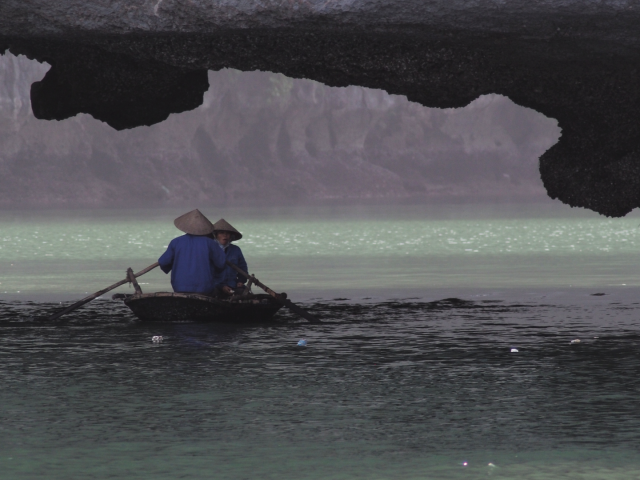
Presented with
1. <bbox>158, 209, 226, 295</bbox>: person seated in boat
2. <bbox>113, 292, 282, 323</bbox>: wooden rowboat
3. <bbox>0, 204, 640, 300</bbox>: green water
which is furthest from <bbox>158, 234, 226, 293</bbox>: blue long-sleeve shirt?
<bbox>0, 204, 640, 300</bbox>: green water

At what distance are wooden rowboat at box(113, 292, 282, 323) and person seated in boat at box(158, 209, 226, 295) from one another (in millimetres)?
292

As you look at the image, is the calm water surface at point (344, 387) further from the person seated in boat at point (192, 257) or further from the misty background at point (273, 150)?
the misty background at point (273, 150)

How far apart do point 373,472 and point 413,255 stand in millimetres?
23663

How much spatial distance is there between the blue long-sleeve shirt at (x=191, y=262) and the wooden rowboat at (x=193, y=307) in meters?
0.31

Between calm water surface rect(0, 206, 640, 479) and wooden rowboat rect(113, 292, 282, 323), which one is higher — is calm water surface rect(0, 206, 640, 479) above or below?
below

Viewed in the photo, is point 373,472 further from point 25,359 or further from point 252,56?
point 252,56

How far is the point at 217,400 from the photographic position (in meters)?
9.52

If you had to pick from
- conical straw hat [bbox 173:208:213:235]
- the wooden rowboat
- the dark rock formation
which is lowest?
the wooden rowboat

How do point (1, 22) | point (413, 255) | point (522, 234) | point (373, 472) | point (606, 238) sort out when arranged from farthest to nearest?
point (522, 234) → point (606, 238) → point (413, 255) → point (1, 22) → point (373, 472)

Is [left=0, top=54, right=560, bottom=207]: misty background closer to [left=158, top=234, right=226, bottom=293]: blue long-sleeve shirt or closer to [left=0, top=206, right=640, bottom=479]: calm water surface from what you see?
[left=0, top=206, right=640, bottom=479]: calm water surface

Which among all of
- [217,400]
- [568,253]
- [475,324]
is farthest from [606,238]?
[217,400]

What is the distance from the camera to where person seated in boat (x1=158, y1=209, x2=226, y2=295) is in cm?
1532

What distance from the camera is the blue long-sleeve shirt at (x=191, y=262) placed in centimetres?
1533

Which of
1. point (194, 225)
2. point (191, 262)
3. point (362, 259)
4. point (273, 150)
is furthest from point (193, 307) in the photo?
point (273, 150)
